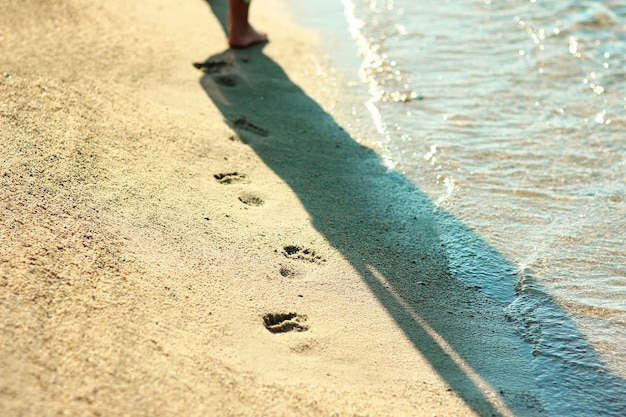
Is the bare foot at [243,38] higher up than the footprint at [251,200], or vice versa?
the bare foot at [243,38]

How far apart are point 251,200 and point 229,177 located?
23 centimetres

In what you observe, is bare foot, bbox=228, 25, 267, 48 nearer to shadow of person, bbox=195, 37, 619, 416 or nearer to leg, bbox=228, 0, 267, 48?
leg, bbox=228, 0, 267, 48

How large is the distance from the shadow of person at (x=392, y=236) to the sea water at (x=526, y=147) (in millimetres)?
65

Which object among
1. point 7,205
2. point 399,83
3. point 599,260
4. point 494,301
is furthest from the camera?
point 399,83

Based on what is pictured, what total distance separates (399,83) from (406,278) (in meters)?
2.14

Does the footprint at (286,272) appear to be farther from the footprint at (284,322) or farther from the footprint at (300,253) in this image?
the footprint at (284,322)

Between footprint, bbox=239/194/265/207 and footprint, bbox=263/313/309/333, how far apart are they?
82cm

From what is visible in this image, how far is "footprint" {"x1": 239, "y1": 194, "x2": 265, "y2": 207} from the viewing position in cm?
340

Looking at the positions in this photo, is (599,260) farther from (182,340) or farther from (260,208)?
(182,340)

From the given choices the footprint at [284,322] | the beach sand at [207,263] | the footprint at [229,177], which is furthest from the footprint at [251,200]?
the footprint at [284,322]

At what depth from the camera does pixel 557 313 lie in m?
2.96

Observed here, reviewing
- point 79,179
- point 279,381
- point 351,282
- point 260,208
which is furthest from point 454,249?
point 79,179

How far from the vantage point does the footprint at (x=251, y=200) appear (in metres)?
3.40

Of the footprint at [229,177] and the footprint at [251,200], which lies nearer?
the footprint at [251,200]
